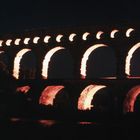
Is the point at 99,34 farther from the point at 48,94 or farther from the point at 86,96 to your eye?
the point at 48,94

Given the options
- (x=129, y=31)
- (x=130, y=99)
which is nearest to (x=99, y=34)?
(x=129, y=31)

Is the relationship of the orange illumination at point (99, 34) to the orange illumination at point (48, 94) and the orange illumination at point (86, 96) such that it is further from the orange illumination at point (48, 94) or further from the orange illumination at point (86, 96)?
the orange illumination at point (48, 94)

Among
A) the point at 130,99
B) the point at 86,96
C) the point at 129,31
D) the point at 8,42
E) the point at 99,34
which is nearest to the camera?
the point at 130,99

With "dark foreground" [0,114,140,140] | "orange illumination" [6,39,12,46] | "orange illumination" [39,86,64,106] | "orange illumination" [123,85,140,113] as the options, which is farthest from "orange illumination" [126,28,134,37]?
"orange illumination" [6,39,12,46]

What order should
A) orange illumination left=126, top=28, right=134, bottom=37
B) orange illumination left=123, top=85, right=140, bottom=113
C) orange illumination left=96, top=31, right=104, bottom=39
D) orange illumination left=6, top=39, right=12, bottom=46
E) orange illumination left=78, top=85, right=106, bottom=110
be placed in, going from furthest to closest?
1. orange illumination left=6, top=39, right=12, bottom=46
2. orange illumination left=96, top=31, right=104, bottom=39
3. orange illumination left=78, top=85, right=106, bottom=110
4. orange illumination left=126, top=28, right=134, bottom=37
5. orange illumination left=123, top=85, right=140, bottom=113

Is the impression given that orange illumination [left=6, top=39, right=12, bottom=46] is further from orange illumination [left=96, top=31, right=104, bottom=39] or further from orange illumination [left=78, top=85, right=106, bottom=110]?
orange illumination [left=78, top=85, right=106, bottom=110]

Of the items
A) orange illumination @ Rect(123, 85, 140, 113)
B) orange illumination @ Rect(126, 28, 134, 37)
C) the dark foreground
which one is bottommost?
the dark foreground

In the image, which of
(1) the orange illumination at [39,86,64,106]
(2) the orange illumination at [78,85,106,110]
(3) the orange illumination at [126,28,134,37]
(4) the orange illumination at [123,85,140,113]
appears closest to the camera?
(4) the orange illumination at [123,85,140,113]

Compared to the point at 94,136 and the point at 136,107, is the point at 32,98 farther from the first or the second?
the point at 94,136

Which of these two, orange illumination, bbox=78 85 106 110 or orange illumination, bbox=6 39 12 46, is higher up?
orange illumination, bbox=6 39 12 46

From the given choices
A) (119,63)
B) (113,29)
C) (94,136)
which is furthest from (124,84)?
(94,136)

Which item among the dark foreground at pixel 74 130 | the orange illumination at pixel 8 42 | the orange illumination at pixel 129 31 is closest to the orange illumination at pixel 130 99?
the dark foreground at pixel 74 130

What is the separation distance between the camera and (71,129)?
29031 mm

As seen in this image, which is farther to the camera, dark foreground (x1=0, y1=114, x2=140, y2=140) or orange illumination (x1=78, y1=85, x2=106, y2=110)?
orange illumination (x1=78, y1=85, x2=106, y2=110)
